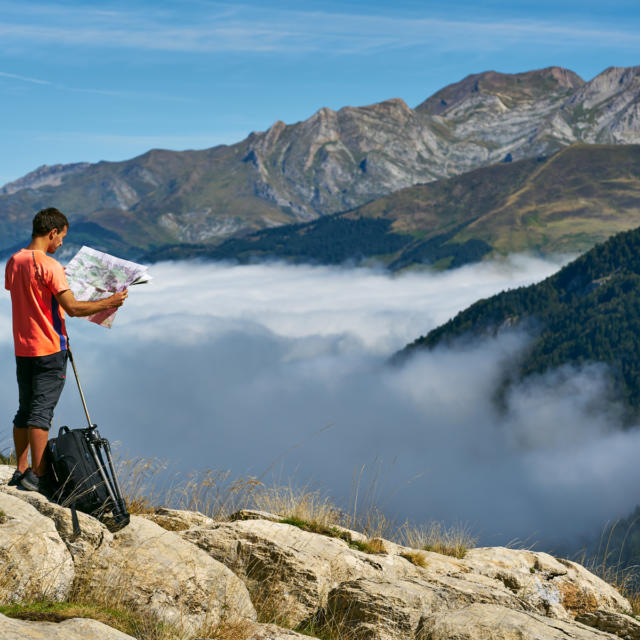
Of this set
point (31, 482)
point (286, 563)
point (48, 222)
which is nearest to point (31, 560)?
point (31, 482)

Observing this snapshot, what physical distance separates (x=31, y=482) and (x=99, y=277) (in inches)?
98.1

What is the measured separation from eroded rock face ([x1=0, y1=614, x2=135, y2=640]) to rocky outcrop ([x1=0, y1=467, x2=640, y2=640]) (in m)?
0.01

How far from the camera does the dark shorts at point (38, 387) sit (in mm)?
8000

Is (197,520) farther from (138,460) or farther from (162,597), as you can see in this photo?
(162,597)

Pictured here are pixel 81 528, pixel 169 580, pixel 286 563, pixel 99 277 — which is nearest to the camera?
pixel 169 580

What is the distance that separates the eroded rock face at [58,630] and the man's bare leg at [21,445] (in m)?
3.43

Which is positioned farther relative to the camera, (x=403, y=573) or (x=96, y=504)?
(x=403, y=573)

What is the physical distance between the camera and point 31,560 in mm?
6172

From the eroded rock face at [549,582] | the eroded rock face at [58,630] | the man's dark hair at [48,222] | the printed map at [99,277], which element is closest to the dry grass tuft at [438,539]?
the eroded rock face at [549,582]

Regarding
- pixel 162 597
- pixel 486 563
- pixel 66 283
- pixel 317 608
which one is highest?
pixel 66 283

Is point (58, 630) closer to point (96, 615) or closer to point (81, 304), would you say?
point (96, 615)

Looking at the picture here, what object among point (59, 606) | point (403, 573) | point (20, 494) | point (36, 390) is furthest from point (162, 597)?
point (403, 573)

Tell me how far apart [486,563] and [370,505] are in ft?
6.74

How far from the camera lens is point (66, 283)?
8055mm
